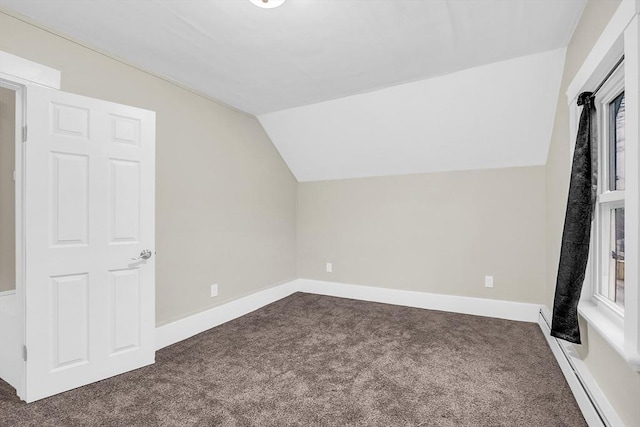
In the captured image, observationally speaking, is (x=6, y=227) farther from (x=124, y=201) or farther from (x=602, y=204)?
(x=602, y=204)

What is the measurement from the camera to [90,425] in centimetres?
168

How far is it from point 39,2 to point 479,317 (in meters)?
4.49

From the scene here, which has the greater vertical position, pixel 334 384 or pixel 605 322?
pixel 605 322

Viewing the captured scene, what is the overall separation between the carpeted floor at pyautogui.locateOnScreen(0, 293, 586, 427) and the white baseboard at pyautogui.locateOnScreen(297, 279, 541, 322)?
0.20 m

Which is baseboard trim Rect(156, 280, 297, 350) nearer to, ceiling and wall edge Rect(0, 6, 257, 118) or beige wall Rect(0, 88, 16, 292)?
beige wall Rect(0, 88, 16, 292)

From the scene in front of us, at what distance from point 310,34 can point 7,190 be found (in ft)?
8.36

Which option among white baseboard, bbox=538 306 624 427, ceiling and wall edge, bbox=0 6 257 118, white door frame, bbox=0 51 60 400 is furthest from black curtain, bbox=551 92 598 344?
white door frame, bbox=0 51 60 400

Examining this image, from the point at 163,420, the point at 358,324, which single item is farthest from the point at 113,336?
the point at 358,324

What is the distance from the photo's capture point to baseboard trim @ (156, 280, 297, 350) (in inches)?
107

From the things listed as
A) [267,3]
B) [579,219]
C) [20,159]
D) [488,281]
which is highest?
[267,3]

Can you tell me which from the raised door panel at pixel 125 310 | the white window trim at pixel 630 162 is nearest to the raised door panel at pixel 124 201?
the raised door panel at pixel 125 310

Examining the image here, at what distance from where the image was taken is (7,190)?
7.55 ft

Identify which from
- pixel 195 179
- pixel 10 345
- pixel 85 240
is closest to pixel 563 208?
pixel 195 179

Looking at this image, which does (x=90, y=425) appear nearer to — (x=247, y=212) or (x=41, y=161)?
(x=41, y=161)
